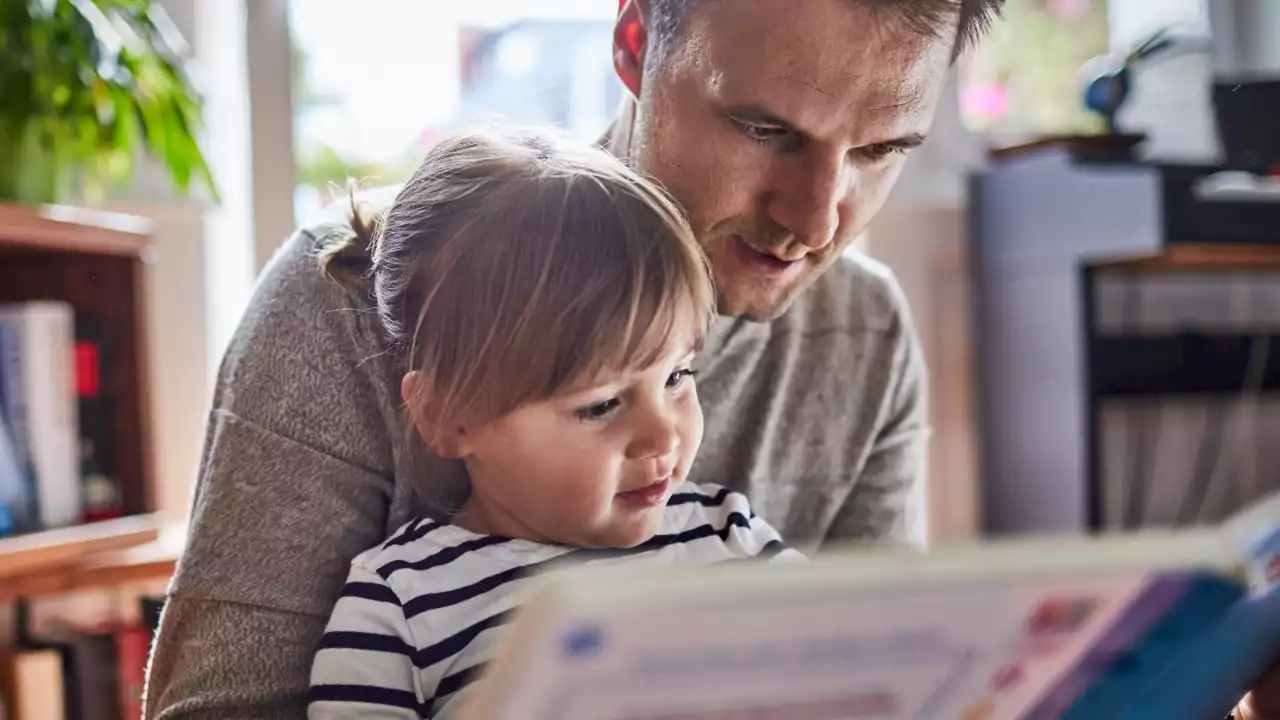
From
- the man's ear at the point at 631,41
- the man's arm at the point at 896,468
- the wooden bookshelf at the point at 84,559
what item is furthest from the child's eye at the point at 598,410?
the wooden bookshelf at the point at 84,559

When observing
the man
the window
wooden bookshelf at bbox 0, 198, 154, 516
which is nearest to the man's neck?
the man

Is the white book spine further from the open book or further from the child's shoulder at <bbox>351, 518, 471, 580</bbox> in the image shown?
the open book

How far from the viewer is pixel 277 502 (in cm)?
75

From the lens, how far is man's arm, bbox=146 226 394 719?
0.72 metres

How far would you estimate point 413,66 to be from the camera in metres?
2.32

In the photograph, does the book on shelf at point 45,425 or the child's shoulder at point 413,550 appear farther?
the book on shelf at point 45,425

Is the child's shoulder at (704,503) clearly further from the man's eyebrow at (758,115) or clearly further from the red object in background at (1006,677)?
the red object in background at (1006,677)

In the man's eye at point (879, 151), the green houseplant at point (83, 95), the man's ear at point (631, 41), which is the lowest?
the man's eye at point (879, 151)

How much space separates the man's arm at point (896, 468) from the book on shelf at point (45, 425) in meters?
1.04

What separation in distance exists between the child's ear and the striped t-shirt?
0.18 feet

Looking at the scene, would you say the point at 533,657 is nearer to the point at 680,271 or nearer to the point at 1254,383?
the point at 680,271

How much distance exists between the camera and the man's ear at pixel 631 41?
31.1 inches

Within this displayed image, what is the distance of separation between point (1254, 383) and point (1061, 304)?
582 millimetres

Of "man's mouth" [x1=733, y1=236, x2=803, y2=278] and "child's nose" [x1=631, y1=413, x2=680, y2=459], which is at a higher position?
"man's mouth" [x1=733, y1=236, x2=803, y2=278]
